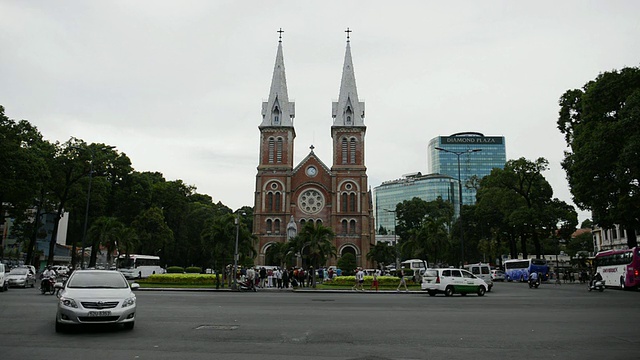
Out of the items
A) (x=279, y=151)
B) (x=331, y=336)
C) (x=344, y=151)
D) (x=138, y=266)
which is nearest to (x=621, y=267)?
(x=331, y=336)

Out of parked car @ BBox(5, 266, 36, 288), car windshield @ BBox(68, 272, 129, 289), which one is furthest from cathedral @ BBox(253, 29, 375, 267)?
car windshield @ BBox(68, 272, 129, 289)

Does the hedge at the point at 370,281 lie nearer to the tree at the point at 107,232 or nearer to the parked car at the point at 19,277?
the parked car at the point at 19,277

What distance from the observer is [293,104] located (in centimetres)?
7612

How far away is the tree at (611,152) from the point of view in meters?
27.3

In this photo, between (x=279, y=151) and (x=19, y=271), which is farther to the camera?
(x=279, y=151)

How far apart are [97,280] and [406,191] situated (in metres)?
144

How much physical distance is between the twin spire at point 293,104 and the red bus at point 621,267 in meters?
42.6

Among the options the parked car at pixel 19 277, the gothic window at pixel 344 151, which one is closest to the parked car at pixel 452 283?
the parked car at pixel 19 277

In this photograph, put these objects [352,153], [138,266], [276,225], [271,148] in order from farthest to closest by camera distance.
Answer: [271,148], [352,153], [276,225], [138,266]

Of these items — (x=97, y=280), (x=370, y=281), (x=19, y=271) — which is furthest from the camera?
(x=370, y=281)

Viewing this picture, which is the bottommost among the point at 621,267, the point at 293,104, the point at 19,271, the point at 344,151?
the point at 19,271

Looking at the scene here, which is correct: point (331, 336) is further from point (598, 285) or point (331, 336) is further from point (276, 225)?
point (276, 225)

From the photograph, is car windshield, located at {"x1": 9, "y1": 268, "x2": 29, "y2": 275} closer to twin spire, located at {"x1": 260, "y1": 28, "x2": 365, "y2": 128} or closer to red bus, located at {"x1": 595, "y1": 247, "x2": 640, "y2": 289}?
red bus, located at {"x1": 595, "y1": 247, "x2": 640, "y2": 289}

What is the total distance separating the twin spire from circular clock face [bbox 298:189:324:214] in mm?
10291
